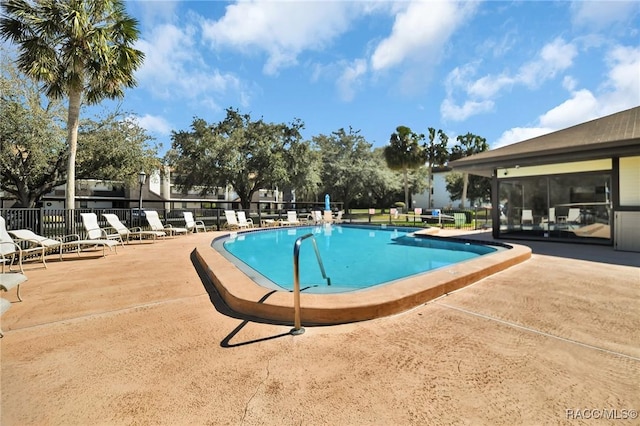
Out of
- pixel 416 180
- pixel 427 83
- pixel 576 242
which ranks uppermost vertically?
pixel 427 83

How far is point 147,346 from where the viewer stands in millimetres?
2521

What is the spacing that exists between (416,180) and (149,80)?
32788 millimetres

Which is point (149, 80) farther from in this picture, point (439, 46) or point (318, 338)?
point (318, 338)

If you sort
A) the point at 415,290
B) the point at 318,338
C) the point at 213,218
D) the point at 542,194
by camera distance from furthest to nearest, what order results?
the point at 213,218 < the point at 542,194 < the point at 415,290 < the point at 318,338

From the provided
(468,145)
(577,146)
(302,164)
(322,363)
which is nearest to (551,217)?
(577,146)

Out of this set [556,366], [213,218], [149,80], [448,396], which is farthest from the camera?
[213,218]

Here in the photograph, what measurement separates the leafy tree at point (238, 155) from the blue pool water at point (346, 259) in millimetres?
8920

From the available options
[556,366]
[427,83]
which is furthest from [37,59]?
[427,83]

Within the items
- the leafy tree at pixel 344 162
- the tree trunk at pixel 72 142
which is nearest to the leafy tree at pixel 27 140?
the tree trunk at pixel 72 142

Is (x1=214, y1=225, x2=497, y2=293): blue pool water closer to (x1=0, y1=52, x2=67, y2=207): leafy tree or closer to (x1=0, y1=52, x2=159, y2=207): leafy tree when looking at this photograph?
(x1=0, y1=52, x2=159, y2=207): leafy tree

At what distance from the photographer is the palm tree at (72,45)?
334 inches

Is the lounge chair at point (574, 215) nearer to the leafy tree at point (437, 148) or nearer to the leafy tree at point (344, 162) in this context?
the leafy tree at point (437, 148)

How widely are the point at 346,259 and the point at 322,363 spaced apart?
5539mm

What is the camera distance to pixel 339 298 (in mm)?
3193
